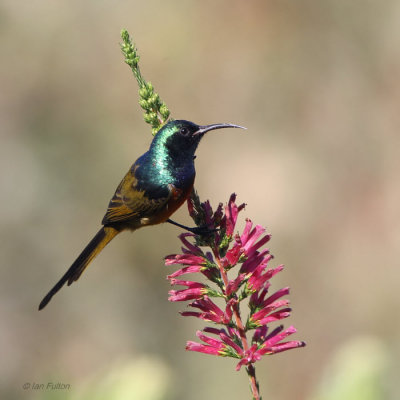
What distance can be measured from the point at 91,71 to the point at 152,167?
5.61m

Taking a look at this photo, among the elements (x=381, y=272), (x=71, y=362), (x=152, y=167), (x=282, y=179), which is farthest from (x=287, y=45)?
(x=152, y=167)

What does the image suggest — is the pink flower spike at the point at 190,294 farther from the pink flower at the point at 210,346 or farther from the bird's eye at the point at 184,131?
the bird's eye at the point at 184,131

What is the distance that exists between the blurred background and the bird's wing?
148 inches

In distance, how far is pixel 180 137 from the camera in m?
3.53

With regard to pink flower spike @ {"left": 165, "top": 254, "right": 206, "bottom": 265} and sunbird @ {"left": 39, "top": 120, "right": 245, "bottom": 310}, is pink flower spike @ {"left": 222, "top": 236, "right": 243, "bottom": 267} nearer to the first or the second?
pink flower spike @ {"left": 165, "top": 254, "right": 206, "bottom": 265}

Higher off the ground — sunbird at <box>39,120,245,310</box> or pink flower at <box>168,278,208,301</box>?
sunbird at <box>39,120,245,310</box>

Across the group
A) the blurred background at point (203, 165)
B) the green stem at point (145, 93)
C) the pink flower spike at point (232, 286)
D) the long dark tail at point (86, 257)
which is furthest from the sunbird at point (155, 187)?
the blurred background at point (203, 165)

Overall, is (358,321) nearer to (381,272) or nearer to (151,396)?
(381,272)

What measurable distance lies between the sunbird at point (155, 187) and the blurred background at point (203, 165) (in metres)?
3.77

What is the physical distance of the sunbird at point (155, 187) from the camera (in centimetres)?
352

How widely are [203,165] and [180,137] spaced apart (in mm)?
5111

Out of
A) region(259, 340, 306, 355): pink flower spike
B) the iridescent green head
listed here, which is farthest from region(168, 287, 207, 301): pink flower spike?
the iridescent green head

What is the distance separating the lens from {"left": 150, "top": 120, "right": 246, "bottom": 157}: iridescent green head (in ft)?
11.5

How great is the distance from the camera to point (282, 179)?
883cm
